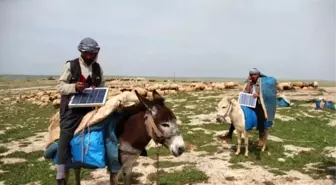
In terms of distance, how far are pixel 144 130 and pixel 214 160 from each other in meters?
6.97

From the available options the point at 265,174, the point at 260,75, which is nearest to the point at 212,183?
the point at 265,174

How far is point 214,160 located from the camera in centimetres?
1266

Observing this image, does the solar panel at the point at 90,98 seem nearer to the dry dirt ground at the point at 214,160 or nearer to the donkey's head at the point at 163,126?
the donkey's head at the point at 163,126

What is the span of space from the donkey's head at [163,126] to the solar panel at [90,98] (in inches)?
33.8

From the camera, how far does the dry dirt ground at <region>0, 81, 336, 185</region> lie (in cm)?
1056

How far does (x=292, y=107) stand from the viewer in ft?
88.8

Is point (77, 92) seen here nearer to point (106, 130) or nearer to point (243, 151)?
point (106, 130)

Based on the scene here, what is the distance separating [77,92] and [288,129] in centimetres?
1514

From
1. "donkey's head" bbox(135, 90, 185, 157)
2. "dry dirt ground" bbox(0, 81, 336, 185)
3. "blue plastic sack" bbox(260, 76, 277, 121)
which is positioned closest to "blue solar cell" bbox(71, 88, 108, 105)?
"donkey's head" bbox(135, 90, 185, 157)

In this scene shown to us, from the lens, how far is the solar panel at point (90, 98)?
250 inches

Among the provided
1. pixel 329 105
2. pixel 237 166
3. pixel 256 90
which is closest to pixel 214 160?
pixel 237 166

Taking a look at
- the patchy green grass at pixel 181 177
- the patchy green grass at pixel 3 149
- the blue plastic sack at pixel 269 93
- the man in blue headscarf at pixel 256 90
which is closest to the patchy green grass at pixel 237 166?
the patchy green grass at pixel 181 177

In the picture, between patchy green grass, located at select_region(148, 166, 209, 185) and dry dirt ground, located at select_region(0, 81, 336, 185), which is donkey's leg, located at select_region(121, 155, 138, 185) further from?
patchy green grass, located at select_region(148, 166, 209, 185)

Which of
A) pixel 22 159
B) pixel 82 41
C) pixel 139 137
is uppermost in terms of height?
pixel 82 41
